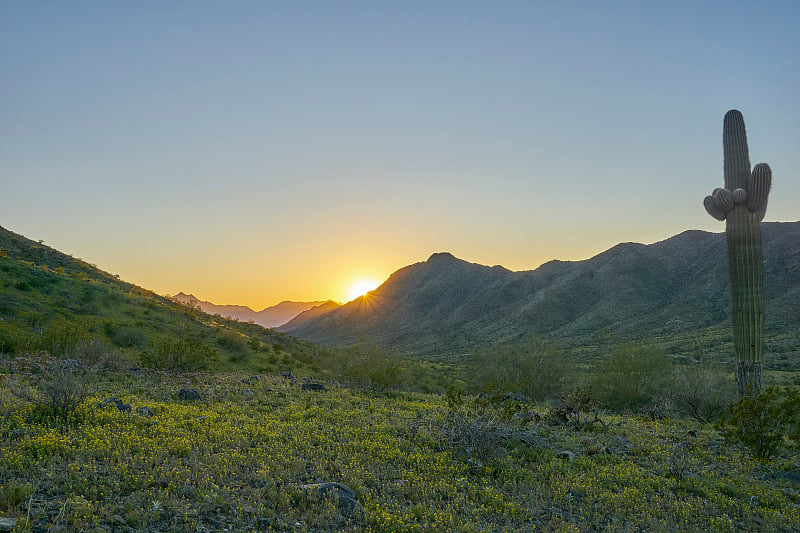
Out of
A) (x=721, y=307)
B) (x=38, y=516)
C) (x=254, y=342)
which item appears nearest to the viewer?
(x=38, y=516)

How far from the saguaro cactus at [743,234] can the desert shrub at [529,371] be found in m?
9.64

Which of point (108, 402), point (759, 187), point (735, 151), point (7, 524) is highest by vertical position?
point (735, 151)

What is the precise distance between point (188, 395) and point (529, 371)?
18.1m

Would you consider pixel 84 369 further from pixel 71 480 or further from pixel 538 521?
pixel 538 521

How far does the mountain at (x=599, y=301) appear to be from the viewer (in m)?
68.2

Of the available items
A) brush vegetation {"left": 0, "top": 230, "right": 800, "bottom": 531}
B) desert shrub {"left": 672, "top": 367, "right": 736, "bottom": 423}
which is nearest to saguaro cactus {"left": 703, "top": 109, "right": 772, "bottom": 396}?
brush vegetation {"left": 0, "top": 230, "right": 800, "bottom": 531}

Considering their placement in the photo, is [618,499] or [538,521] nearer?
[538,521]

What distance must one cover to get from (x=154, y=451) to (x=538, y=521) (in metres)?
6.83

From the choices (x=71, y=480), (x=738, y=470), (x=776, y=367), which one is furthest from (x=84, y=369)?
(x=776, y=367)

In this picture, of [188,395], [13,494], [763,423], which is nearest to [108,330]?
[188,395]

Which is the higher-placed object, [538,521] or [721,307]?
[721,307]

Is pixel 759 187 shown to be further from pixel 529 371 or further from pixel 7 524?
pixel 7 524

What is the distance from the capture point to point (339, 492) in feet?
24.4

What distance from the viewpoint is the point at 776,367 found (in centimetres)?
3719
